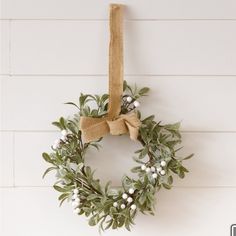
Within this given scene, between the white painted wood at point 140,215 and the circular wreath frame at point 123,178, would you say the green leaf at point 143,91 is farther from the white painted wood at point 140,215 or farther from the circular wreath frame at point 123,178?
the white painted wood at point 140,215

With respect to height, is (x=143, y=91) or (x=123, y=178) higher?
(x=143, y=91)

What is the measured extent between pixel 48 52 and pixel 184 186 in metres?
0.48

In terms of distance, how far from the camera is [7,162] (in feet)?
3.04

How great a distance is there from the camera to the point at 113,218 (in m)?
0.85

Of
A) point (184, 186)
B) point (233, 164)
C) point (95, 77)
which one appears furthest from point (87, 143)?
point (233, 164)

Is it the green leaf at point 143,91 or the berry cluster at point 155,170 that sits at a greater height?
the green leaf at point 143,91

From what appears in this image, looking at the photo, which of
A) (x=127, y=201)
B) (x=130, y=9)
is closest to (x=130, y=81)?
(x=130, y=9)

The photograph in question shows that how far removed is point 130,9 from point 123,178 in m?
0.42

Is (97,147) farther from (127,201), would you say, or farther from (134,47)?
(134,47)

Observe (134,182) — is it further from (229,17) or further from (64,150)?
(229,17)

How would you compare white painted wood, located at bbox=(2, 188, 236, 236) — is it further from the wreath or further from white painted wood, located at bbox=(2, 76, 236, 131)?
white painted wood, located at bbox=(2, 76, 236, 131)

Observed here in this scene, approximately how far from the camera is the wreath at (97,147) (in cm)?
84

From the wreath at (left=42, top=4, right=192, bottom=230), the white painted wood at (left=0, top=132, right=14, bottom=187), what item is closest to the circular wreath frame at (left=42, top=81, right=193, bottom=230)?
the wreath at (left=42, top=4, right=192, bottom=230)

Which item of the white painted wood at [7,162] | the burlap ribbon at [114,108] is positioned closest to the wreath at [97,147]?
the burlap ribbon at [114,108]
